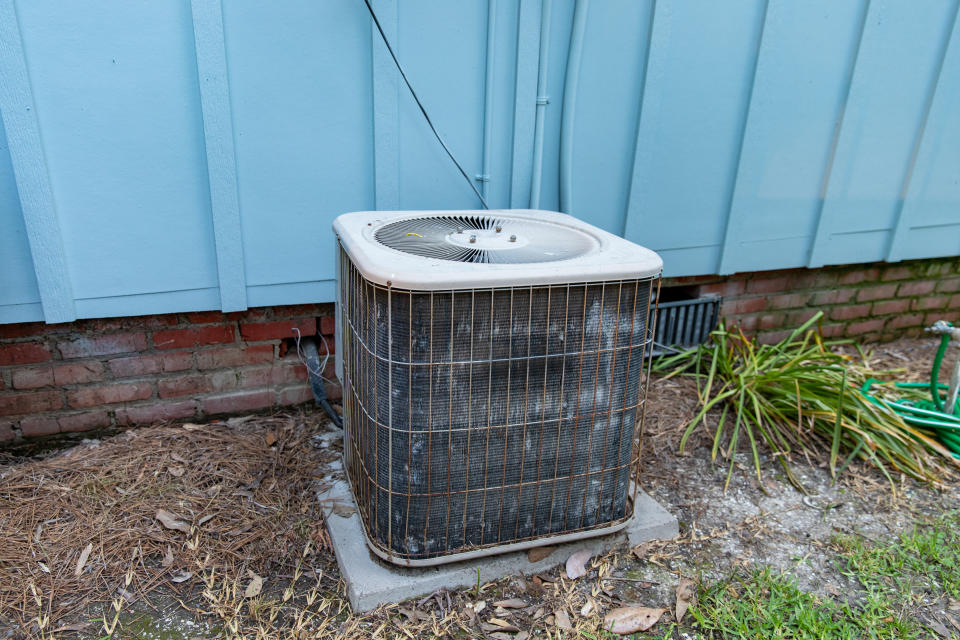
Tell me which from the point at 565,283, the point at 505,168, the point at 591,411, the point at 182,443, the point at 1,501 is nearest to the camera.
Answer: the point at 565,283

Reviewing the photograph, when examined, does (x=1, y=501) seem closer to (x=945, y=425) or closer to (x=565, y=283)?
(x=565, y=283)

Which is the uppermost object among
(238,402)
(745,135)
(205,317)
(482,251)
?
(745,135)

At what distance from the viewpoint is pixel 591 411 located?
183cm

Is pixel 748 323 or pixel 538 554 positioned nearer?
pixel 538 554

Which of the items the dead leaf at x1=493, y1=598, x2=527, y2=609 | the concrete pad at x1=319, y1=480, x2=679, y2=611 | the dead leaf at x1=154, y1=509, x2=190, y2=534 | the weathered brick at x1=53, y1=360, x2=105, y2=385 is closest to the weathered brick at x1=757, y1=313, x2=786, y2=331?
the concrete pad at x1=319, y1=480, x2=679, y2=611

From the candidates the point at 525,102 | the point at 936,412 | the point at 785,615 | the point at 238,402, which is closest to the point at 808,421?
the point at 936,412

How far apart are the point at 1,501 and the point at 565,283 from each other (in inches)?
76.5

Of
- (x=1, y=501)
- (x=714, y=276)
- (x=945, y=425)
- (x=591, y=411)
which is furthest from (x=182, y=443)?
(x=945, y=425)

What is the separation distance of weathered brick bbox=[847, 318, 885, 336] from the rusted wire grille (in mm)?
2436

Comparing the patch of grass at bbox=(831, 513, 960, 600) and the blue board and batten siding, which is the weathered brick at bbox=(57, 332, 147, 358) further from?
the patch of grass at bbox=(831, 513, 960, 600)

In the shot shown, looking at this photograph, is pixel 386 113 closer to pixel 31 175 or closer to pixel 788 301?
pixel 31 175

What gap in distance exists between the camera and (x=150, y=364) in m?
2.44

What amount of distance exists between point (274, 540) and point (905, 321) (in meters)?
3.75

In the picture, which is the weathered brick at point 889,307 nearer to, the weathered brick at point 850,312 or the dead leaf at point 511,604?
the weathered brick at point 850,312
